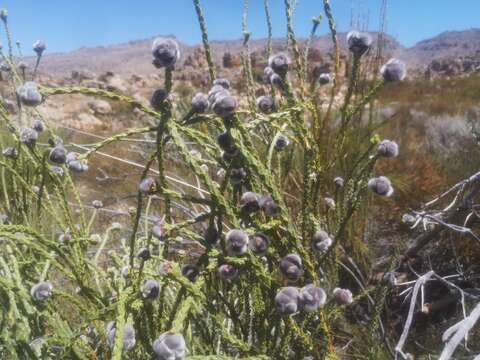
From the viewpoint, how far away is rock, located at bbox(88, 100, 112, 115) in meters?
20.1

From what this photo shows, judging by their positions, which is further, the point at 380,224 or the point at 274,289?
the point at 380,224

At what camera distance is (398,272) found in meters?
2.33

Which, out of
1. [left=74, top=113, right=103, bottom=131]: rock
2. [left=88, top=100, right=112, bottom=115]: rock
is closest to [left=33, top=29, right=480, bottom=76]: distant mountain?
[left=88, top=100, right=112, bottom=115]: rock

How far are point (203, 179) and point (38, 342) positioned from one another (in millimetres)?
679

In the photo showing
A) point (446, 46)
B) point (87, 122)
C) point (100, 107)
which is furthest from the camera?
point (446, 46)

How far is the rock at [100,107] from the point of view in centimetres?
2011

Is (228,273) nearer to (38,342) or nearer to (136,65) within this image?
(38,342)

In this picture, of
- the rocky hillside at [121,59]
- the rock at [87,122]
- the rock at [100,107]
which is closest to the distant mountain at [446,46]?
the rocky hillside at [121,59]

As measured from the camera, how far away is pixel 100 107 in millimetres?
20453

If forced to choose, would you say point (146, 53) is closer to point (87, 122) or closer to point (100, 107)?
point (100, 107)

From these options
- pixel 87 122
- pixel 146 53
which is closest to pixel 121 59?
pixel 146 53

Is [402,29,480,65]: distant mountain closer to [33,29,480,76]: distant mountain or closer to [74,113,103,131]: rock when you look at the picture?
[33,29,480,76]: distant mountain

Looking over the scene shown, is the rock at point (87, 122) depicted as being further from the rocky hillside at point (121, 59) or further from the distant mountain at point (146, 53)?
the distant mountain at point (146, 53)

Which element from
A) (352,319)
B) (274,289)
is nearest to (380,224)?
(352,319)
